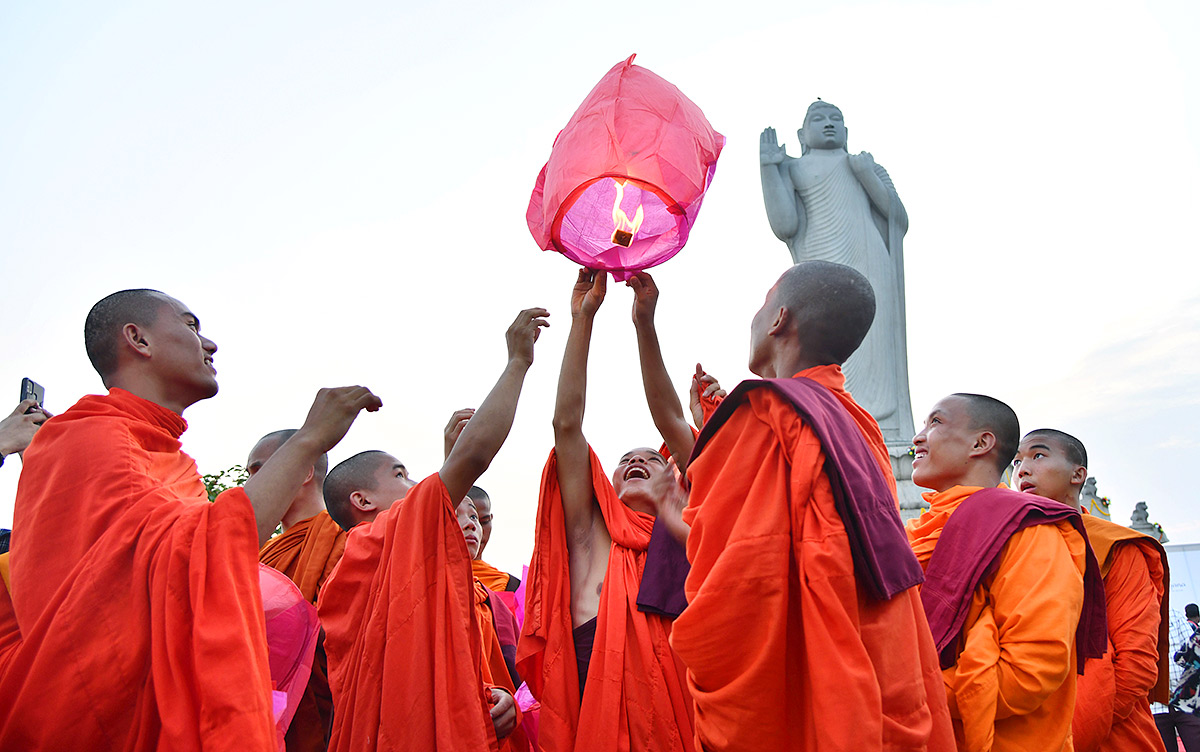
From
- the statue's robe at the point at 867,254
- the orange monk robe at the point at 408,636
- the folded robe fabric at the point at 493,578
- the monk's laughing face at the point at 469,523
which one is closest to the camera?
the orange monk robe at the point at 408,636

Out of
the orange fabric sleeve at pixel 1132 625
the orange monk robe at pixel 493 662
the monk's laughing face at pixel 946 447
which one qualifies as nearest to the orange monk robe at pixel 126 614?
the orange monk robe at pixel 493 662

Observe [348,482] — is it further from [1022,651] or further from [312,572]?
[1022,651]

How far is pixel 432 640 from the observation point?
2.86 meters

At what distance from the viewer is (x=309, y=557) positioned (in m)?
3.90

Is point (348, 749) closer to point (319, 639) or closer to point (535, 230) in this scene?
point (319, 639)

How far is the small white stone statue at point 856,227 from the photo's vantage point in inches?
393

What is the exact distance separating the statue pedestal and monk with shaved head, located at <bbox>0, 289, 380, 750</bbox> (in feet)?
21.9

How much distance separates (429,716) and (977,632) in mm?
1832

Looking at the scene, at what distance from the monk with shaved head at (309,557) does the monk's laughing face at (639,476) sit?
1.30 meters

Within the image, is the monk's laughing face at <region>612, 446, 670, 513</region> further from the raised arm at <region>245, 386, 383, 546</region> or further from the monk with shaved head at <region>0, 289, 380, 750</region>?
the monk with shaved head at <region>0, 289, 380, 750</region>

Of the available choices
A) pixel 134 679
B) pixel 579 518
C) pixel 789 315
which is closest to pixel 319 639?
pixel 579 518

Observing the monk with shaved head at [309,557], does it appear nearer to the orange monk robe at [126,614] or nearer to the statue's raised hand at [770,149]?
the orange monk robe at [126,614]

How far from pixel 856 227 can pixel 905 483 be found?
340 centimetres

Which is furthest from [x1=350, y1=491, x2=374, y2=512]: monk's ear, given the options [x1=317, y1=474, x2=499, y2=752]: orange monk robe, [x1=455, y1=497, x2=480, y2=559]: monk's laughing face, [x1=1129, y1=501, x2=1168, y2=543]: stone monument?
[x1=1129, y1=501, x2=1168, y2=543]: stone monument
